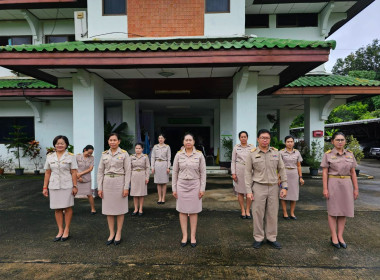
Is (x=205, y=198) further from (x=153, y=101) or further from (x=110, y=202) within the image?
(x=153, y=101)

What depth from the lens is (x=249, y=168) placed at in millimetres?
3752

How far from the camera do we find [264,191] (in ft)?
11.9

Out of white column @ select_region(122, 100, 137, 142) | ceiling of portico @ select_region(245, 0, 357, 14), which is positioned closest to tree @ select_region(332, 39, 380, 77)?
ceiling of portico @ select_region(245, 0, 357, 14)

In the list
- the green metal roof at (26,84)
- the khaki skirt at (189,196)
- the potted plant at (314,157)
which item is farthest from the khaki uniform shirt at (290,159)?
the green metal roof at (26,84)

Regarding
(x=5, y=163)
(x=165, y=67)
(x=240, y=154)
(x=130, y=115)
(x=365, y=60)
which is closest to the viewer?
(x=240, y=154)

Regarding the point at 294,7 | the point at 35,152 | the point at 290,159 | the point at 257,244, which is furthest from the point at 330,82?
the point at 35,152

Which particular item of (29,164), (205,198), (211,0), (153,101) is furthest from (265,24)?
(29,164)

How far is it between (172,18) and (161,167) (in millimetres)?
4525

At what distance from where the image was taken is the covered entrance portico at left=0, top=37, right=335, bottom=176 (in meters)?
5.20

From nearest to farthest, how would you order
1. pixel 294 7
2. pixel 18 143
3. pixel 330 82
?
pixel 330 82 < pixel 294 7 < pixel 18 143

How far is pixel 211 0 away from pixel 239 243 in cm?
686

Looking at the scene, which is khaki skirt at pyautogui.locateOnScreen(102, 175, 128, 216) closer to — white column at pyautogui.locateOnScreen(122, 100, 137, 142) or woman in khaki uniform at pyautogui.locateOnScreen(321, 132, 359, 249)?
woman in khaki uniform at pyautogui.locateOnScreen(321, 132, 359, 249)

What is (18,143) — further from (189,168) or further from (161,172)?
(189,168)

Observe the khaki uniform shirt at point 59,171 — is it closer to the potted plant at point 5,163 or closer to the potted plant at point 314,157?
the potted plant at point 5,163
